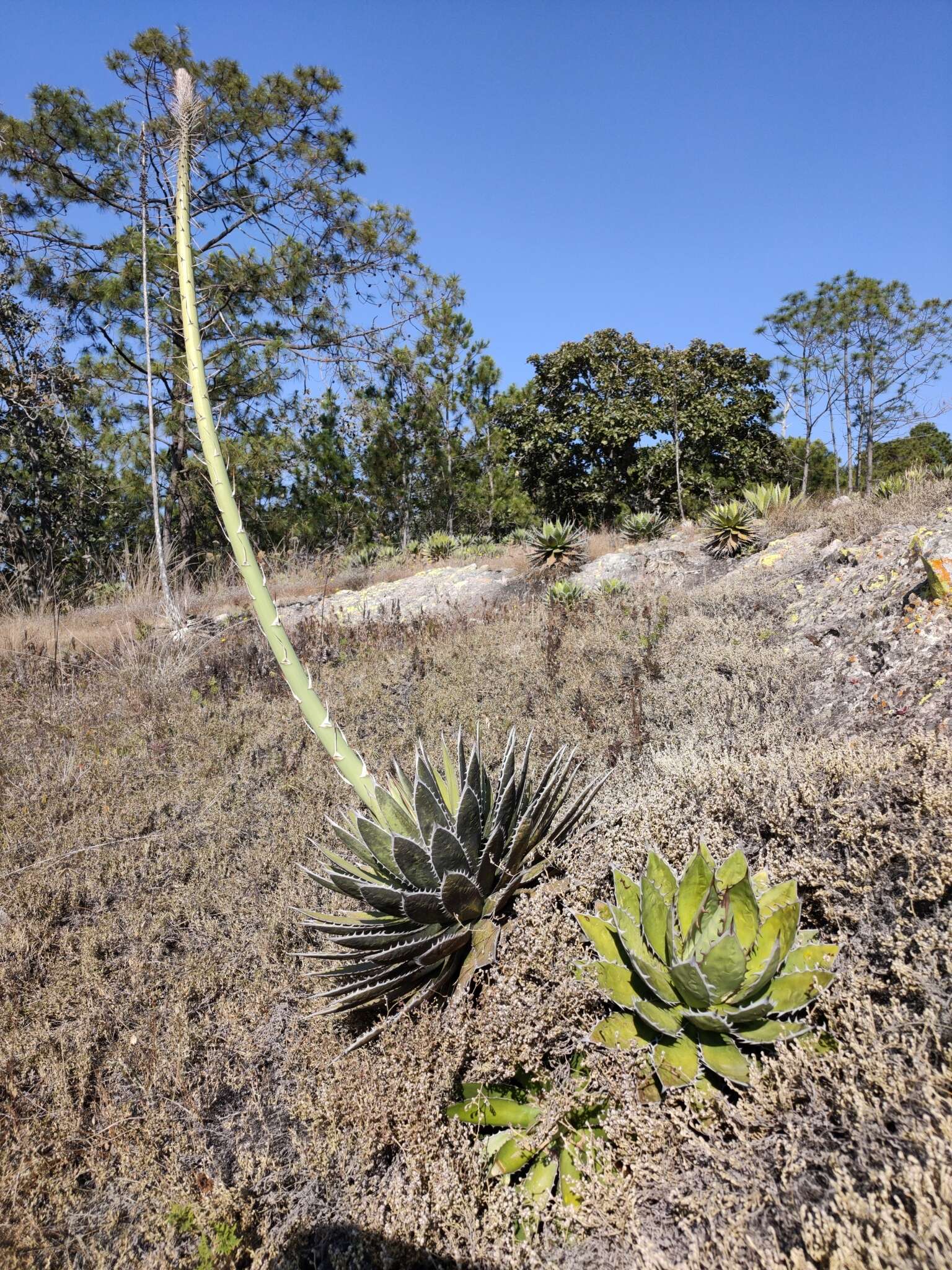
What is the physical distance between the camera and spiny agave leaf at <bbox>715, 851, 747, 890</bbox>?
1.94 m

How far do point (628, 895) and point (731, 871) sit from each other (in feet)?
1.15

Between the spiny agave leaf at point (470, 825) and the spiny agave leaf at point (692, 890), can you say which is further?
the spiny agave leaf at point (470, 825)

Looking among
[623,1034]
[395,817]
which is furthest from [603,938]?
[395,817]

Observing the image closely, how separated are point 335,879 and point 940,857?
2.04m

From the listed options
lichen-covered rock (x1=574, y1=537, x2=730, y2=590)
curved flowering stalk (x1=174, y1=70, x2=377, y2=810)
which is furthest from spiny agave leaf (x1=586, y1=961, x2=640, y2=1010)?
lichen-covered rock (x1=574, y1=537, x2=730, y2=590)

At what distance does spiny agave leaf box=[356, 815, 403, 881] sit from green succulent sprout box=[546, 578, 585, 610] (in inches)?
213

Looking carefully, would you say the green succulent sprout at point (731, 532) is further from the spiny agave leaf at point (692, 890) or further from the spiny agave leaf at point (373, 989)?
the spiny agave leaf at point (373, 989)

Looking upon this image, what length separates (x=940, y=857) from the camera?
72.9 inches

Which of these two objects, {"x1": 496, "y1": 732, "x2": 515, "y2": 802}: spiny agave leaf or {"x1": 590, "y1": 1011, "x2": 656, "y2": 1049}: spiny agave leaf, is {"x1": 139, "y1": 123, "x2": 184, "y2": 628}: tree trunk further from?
{"x1": 590, "y1": 1011, "x2": 656, "y2": 1049}: spiny agave leaf

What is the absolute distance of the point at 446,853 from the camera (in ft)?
7.20

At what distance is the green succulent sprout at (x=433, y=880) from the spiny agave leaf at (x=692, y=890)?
23.7 inches

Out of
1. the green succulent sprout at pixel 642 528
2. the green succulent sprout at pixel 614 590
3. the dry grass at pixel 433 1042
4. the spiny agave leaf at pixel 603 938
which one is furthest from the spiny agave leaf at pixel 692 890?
the green succulent sprout at pixel 642 528

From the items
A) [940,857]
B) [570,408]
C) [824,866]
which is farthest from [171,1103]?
[570,408]

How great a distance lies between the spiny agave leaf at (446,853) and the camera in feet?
7.06
